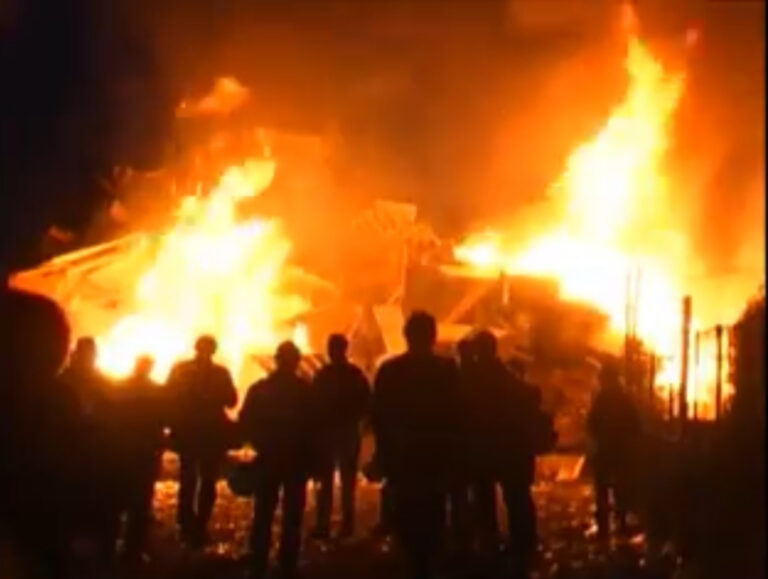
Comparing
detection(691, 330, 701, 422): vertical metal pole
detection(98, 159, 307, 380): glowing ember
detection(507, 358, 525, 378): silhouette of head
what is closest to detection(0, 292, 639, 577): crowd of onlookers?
detection(507, 358, 525, 378): silhouette of head

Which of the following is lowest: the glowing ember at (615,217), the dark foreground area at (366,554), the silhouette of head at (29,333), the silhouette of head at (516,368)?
the dark foreground area at (366,554)

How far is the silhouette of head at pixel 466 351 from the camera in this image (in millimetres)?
12281

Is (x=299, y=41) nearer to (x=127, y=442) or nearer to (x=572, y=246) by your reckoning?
(x=572, y=246)

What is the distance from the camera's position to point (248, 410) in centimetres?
1180

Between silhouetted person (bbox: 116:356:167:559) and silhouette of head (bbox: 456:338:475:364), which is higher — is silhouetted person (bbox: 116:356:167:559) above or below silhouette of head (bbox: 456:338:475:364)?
below

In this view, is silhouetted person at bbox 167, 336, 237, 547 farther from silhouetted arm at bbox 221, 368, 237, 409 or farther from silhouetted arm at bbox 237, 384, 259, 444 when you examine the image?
silhouetted arm at bbox 237, 384, 259, 444

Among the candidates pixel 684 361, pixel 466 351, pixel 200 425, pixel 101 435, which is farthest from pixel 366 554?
pixel 101 435

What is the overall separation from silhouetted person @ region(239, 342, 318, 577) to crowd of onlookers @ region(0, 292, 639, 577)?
1 centimetres

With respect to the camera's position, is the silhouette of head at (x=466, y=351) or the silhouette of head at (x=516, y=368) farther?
the silhouette of head at (x=516, y=368)

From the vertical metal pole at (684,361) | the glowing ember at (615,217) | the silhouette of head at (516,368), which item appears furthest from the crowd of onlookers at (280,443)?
the glowing ember at (615,217)

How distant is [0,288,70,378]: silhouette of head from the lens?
22.3 ft

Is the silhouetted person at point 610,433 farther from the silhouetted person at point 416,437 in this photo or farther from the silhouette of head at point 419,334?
the silhouette of head at point 419,334

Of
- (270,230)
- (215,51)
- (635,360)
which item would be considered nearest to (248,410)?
(635,360)

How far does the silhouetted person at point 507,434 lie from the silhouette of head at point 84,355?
11.2 ft
